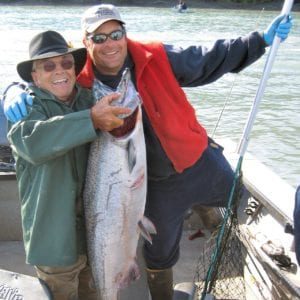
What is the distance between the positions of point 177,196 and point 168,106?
58 cm

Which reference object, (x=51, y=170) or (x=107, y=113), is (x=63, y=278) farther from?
(x=107, y=113)

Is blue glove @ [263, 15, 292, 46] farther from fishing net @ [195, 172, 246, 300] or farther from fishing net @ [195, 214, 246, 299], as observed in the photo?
fishing net @ [195, 214, 246, 299]

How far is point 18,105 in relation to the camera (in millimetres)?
2645

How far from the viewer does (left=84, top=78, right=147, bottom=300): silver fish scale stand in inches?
110

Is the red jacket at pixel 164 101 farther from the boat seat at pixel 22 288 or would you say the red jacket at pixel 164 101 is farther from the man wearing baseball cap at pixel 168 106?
the boat seat at pixel 22 288

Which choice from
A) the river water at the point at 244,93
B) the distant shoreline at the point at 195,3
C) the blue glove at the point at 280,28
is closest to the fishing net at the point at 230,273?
the blue glove at the point at 280,28

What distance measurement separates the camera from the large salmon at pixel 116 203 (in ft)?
9.17

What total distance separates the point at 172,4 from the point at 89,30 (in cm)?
4876

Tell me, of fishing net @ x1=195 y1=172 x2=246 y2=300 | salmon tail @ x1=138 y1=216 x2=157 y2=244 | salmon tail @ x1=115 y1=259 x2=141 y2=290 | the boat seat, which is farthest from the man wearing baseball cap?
the boat seat

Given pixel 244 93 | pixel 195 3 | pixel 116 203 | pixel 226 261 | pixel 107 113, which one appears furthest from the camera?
pixel 195 3

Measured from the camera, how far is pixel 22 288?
2754 millimetres

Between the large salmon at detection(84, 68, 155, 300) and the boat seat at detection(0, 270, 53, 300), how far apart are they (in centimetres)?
33

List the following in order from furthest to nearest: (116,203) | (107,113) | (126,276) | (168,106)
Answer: (168,106), (126,276), (116,203), (107,113)

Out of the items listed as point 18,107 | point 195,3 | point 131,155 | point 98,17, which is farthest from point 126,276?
point 195,3
